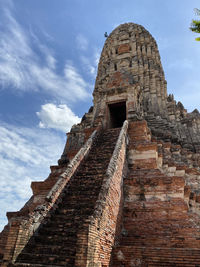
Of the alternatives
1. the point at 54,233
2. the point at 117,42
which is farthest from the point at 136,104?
the point at 117,42

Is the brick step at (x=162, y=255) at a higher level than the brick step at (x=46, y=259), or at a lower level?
higher

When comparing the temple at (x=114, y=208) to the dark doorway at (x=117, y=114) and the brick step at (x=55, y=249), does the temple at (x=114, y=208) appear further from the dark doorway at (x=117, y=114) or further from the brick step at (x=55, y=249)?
the dark doorway at (x=117, y=114)

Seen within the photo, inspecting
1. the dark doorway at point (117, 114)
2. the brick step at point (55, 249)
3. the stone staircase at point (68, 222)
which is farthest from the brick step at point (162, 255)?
the dark doorway at point (117, 114)

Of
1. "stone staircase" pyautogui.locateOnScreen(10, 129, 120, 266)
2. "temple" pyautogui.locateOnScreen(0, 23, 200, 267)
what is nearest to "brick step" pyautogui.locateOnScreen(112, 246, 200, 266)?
"temple" pyautogui.locateOnScreen(0, 23, 200, 267)

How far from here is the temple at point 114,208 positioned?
531 centimetres

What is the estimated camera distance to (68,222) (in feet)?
20.5

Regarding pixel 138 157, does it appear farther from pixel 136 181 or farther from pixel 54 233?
pixel 54 233

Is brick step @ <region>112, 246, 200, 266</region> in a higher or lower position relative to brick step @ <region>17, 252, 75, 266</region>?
higher

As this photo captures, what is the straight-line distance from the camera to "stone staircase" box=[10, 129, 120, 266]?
5148 millimetres

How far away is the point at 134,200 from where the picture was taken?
798 centimetres

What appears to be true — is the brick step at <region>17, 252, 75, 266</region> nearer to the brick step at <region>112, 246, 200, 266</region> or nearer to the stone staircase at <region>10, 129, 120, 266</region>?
the stone staircase at <region>10, 129, 120, 266</region>

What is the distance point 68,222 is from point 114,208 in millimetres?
1525

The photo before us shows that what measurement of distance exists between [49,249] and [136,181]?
4087mm

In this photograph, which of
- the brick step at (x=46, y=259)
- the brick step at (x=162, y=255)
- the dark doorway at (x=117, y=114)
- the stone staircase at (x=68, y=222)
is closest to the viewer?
the brick step at (x=46, y=259)
